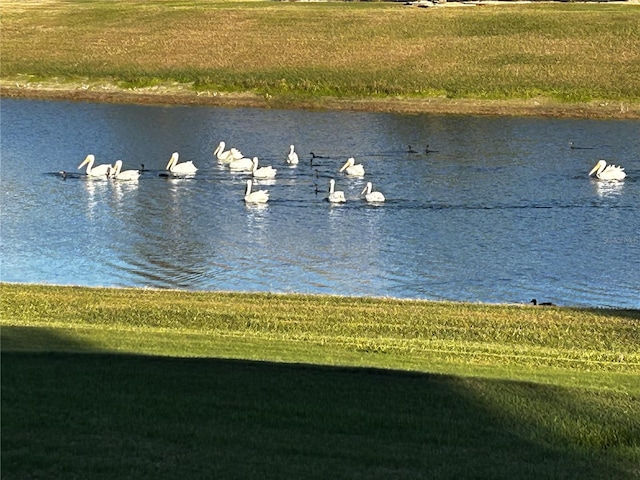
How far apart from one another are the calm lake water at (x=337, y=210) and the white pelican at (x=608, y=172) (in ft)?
1.00

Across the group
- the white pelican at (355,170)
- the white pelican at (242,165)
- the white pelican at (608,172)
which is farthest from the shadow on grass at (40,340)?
the white pelican at (608,172)

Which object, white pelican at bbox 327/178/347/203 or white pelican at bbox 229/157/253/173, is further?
white pelican at bbox 229/157/253/173

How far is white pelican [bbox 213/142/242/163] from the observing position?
36781 mm

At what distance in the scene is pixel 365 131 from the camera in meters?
44.5

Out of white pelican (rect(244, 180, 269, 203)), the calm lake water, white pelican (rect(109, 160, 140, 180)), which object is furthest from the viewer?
white pelican (rect(109, 160, 140, 180))

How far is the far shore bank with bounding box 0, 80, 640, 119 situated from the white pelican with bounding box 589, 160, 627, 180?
43.5ft

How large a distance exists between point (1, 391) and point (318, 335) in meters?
6.88

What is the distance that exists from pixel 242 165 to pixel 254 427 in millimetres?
26211

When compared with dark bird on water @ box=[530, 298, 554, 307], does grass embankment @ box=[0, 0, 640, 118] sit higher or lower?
higher

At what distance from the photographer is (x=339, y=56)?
5759 cm

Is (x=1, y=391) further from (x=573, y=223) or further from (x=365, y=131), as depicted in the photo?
(x=365, y=131)

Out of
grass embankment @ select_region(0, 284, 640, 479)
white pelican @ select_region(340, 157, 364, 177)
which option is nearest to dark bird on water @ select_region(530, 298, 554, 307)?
grass embankment @ select_region(0, 284, 640, 479)

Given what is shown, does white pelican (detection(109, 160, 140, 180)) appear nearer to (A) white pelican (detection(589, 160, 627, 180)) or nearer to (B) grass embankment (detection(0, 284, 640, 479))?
(A) white pelican (detection(589, 160, 627, 180))

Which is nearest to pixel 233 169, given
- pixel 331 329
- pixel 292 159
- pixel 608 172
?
pixel 292 159
